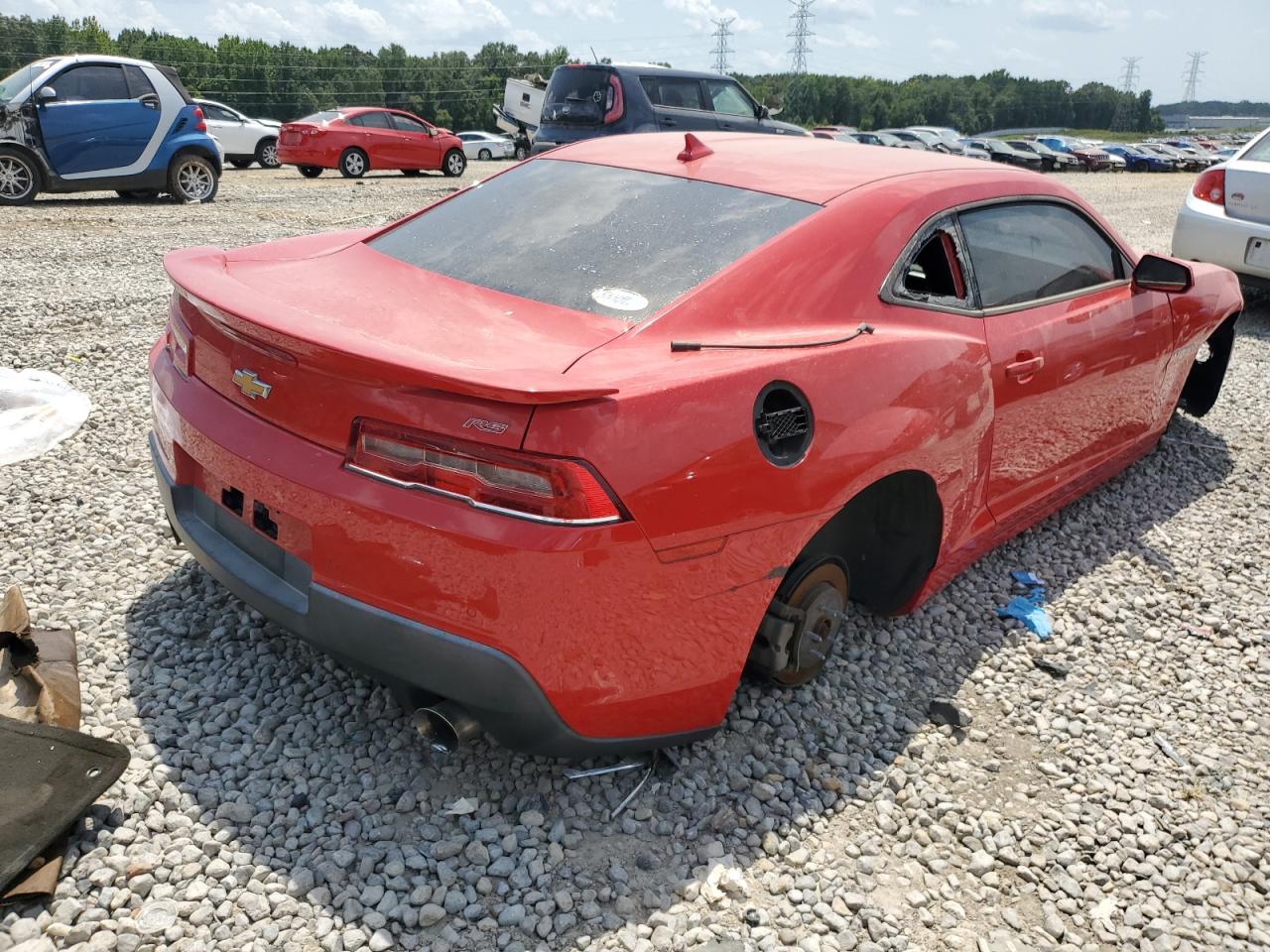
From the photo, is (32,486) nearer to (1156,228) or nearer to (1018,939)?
(1018,939)

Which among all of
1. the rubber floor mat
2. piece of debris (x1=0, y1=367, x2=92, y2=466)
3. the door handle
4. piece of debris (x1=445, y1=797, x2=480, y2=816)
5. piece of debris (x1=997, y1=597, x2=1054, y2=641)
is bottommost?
piece of debris (x1=997, y1=597, x2=1054, y2=641)

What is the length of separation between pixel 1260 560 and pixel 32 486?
506 centimetres

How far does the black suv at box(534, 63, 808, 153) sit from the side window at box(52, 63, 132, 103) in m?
5.00

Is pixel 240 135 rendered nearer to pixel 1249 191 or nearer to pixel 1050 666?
pixel 1249 191

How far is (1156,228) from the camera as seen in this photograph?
1549 centimetres

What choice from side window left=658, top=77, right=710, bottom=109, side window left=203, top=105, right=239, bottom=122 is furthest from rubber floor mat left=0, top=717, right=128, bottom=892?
side window left=203, top=105, right=239, bottom=122

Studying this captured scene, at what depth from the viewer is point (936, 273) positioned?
10.4ft

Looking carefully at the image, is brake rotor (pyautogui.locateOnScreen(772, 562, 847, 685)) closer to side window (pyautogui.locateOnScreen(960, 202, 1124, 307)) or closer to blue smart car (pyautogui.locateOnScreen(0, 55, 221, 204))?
side window (pyautogui.locateOnScreen(960, 202, 1124, 307))

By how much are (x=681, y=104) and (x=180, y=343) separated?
1201 cm

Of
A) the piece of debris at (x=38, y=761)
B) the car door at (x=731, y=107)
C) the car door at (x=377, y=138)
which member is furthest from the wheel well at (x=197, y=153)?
the piece of debris at (x=38, y=761)

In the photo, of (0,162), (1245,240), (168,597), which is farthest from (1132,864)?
(0,162)

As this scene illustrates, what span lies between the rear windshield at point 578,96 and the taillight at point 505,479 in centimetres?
1188

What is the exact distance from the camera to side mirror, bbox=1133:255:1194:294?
13.3 feet

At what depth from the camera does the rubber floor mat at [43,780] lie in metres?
2.16
